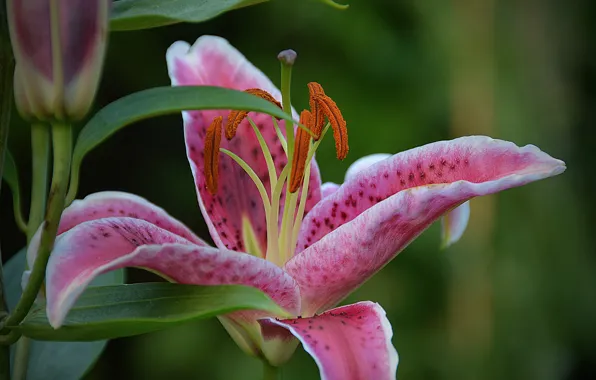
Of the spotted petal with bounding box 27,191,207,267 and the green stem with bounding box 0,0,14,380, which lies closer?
the green stem with bounding box 0,0,14,380

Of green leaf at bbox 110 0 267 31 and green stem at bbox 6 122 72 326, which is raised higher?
green leaf at bbox 110 0 267 31

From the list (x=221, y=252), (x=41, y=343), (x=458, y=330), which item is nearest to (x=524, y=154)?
(x=221, y=252)

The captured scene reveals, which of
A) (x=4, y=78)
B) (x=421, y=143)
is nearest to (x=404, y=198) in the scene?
(x=4, y=78)

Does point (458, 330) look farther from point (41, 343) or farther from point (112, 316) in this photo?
point (112, 316)

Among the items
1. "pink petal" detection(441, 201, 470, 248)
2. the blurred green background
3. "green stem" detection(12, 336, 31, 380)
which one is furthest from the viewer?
the blurred green background

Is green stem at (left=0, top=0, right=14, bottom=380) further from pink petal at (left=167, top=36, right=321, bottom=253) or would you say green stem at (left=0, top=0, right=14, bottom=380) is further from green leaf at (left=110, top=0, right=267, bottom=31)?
pink petal at (left=167, top=36, right=321, bottom=253)

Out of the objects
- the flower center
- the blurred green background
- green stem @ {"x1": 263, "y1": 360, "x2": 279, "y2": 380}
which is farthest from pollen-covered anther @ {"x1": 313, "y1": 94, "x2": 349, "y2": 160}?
the blurred green background
